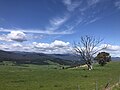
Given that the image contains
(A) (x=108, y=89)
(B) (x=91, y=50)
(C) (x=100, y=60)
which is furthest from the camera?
(C) (x=100, y=60)

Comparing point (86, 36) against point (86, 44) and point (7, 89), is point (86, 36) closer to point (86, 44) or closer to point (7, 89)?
point (86, 44)

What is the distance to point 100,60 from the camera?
156 metres

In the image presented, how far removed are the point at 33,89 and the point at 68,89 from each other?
18.9 ft

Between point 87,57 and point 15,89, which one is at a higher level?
point 87,57

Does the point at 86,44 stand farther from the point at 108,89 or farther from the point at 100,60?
the point at 108,89

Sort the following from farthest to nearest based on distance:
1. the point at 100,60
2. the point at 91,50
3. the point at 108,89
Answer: the point at 100,60
the point at 91,50
the point at 108,89

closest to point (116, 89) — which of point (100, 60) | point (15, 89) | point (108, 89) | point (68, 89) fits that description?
point (108, 89)

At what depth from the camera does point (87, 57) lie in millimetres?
120062

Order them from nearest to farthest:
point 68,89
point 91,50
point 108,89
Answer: point 108,89, point 68,89, point 91,50

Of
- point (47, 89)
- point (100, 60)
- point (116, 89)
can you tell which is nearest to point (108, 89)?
point (116, 89)

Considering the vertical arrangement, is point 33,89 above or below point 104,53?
below

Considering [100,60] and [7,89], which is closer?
[7,89]

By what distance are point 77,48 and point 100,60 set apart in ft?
126

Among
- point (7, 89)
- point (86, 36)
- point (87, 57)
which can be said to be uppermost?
point (86, 36)
